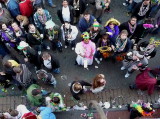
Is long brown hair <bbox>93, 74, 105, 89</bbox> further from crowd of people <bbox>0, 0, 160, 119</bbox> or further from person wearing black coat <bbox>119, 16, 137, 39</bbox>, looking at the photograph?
person wearing black coat <bbox>119, 16, 137, 39</bbox>

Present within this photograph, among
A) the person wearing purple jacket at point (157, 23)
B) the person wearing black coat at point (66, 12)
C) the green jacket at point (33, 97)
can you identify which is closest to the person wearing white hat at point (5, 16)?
the person wearing black coat at point (66, 12)

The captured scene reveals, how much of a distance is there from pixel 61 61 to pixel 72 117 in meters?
2.20

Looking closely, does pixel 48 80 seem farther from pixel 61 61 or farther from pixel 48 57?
pixel 61 61

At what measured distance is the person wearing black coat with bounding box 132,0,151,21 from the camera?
7.85 m

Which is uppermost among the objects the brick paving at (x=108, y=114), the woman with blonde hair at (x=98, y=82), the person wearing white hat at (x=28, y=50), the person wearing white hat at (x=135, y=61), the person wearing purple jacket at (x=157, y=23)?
the person wearing purple jacket at (x=157, y=23)

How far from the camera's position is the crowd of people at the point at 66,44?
6.72 meters

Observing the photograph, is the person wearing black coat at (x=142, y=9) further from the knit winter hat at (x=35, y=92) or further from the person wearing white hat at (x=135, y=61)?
the knit winter hat at (x=35, y=92)

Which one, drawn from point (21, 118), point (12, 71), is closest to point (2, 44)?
point (12, 71)

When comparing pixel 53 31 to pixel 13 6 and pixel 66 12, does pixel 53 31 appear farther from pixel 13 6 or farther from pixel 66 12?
pixel 13 6

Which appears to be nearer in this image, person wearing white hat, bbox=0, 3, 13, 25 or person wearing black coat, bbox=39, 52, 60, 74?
person wearing black coat, bbox=39, 52, 60, 74

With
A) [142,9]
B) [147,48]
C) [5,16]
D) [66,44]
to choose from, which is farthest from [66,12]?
[147,48]

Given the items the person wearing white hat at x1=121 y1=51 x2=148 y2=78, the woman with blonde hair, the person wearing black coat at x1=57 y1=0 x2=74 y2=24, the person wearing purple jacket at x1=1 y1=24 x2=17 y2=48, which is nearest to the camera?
the woman with blonde hair

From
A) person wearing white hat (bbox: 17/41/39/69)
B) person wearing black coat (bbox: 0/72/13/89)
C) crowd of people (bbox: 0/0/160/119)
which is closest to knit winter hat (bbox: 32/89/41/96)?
crowd of people (bbox: 0/0/160/119)

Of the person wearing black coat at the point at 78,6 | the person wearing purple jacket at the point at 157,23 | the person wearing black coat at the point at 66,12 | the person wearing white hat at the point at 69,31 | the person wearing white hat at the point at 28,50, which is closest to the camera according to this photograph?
the person wearing white hat at the point at 28,50
